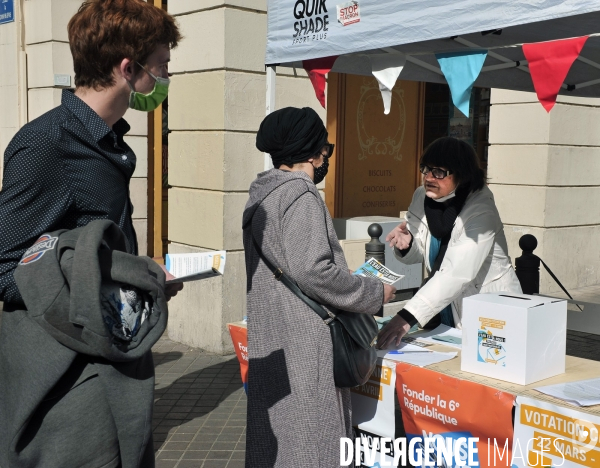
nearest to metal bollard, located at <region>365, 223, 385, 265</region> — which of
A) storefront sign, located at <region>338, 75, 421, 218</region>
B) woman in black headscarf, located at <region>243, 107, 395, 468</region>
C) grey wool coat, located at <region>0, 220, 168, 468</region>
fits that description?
woman in black headscarf, located at <region>243, 107, 395, 468</region>

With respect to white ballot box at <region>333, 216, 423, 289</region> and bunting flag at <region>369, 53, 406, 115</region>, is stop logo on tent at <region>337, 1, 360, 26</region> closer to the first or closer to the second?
bunting flag at <region>369, 53, 406, 115</region>

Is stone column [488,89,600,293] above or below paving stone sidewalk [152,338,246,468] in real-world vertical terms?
above

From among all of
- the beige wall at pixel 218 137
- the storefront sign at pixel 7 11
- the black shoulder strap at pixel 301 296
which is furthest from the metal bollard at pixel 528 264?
the storefront sign at pixel 7 11

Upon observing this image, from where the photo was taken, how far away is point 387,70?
4.25 metres

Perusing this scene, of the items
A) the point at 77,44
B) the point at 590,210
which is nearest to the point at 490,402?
the point at 77,44

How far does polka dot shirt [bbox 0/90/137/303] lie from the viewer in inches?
70.4

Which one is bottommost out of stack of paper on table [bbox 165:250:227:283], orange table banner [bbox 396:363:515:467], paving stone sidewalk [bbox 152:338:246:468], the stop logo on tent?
paving stone sidewalk [bbox 152:338:246:468]

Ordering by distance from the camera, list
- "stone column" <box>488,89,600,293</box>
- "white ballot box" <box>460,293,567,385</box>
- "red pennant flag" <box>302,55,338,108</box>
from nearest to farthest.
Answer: "white ballot box" <box>460,293,567,385</box> < "red pennant flag" <box>302,55,338,108</box> < "stone column" <box>488,89,600,293</box>

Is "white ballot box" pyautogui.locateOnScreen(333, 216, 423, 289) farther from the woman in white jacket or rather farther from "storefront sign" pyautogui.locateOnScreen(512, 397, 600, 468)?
"storefront sign" pyautogui.locateOnScreen(512, 397, 600, 468)

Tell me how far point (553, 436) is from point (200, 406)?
3.37 metres

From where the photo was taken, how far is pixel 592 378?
2.87 metres

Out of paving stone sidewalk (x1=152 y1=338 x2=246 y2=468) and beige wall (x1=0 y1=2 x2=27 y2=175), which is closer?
paving stone sidewalk (x1=152 y1=338 x2=246 y2=468)

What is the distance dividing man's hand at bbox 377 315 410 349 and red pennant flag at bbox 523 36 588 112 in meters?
1.20

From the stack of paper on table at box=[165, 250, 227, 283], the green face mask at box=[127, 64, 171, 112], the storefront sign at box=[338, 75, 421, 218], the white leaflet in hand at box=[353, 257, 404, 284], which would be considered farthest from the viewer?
the storefront sign at box=[338, 75, 421, 218]
